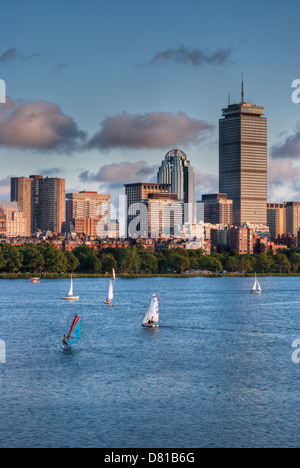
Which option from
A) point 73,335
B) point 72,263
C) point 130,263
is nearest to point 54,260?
point 72,263

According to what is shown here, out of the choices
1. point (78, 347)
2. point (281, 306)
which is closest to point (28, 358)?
point (78, 347)

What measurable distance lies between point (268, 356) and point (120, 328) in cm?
2207

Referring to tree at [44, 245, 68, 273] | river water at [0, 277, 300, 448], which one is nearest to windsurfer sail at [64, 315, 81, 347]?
river water at [0, 277, 300, 448]

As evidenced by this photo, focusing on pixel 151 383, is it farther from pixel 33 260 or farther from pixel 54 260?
pixel 33 260

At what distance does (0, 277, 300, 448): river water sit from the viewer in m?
38.2

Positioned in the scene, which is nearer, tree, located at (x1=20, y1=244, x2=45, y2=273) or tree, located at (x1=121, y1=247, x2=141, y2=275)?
tree, located at (x1=20, y1=244, x2=45, y2=273)

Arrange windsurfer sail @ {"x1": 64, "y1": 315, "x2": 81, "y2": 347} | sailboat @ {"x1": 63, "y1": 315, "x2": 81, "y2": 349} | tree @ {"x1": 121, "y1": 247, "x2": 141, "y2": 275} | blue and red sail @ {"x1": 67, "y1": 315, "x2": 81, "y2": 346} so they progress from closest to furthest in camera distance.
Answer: sailboat @ {"x1": 63, "y1": 315, "x2": 81, "y2": 349}, windsurfer sail @ {"x1": 64, "y1": 315, "x2": 81, "y2": 347}, blue and red sail @ {"x1": 67, "y1": 315, "x2": 81, "y2": 346}, tree @ {"x1": 121, "y1": 247, "x2": 141, "y2": 275}

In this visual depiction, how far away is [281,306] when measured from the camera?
351 feet

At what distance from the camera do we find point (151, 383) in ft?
161

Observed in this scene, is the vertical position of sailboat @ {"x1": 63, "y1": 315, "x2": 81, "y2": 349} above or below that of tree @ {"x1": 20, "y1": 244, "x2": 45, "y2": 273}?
below

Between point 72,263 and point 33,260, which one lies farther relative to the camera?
point 72,263

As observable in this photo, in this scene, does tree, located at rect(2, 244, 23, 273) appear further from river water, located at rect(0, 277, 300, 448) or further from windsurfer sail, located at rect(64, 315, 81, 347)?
windsurfer sail, located at rect(64, 315, 81, 347)
